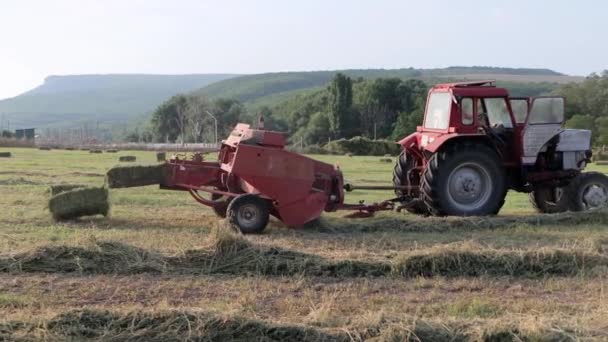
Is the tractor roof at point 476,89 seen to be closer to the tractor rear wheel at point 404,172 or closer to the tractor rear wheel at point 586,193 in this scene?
the tractor rear wheel at point 404,172

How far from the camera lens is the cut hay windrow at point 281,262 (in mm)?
7004

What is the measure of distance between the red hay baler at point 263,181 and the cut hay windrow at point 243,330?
174 inches

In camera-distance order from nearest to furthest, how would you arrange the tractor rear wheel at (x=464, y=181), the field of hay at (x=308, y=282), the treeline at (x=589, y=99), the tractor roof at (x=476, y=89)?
1. the field of hay at (x=308, y=282)
2. the tractor rear wheel at (x=464, y=181)
3. the tractor roof at (x=476, y=89)
4. the treeline at (x=589, y=99)

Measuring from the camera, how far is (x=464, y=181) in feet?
37.2

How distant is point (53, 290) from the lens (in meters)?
6.27

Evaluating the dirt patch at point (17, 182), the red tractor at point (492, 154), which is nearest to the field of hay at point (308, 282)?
the red tractor at point (492, 154)

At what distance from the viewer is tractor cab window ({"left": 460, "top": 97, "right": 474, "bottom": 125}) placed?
1156 centimetres

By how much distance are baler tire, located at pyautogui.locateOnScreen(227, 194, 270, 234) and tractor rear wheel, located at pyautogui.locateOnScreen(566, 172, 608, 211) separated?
521 centimetres

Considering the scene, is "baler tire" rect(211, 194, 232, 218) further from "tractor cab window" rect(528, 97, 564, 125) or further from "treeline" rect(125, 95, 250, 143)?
"treeline" rect(125, 95, 250, 143)

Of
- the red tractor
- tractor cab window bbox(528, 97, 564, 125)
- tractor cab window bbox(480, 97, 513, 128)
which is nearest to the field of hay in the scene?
the red tractor

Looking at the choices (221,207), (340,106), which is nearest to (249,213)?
(221,207)

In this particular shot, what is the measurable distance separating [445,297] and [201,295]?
81.4 inches

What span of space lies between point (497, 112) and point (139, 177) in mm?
5733

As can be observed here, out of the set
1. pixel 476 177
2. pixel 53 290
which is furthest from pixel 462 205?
pixel 53 290
